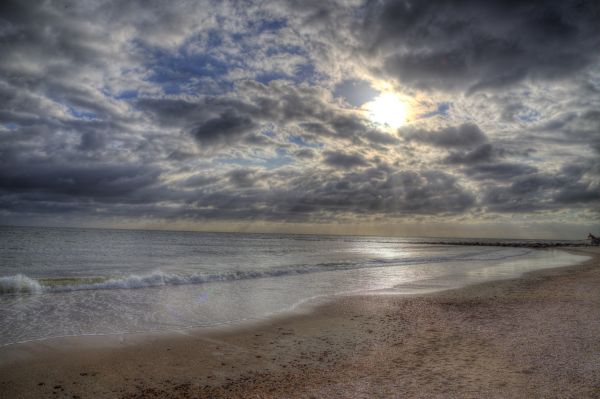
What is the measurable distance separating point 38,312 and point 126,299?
10.7ft

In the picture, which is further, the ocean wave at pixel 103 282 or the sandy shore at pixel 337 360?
the ocean wave at pixel 103 282

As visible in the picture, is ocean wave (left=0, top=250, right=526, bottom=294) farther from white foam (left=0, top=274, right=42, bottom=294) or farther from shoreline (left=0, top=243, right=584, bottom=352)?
shoreline (left=0, top=243, right=584, bottom=352)

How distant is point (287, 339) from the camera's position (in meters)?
9.22

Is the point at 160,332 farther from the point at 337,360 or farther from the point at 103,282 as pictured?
the point at 103,282

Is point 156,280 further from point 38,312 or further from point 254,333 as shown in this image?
point 254,333

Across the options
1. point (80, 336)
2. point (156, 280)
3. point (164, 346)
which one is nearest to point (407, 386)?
point (164, 346)

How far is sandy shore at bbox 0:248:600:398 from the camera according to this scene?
19.5 ft

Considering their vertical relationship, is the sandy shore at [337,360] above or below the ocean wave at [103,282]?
above

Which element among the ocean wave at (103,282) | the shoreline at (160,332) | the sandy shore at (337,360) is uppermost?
the sandy shore at (337,360)

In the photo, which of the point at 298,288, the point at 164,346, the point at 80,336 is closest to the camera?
the point at 164,346

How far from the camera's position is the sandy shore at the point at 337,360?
595 cm

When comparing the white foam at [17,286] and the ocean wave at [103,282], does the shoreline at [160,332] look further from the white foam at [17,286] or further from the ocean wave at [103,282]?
the white foam at [17,286]

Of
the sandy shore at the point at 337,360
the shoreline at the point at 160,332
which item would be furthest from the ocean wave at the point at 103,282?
the sandy shore at the point at 337,360

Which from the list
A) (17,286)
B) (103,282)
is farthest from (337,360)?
(17,286)
